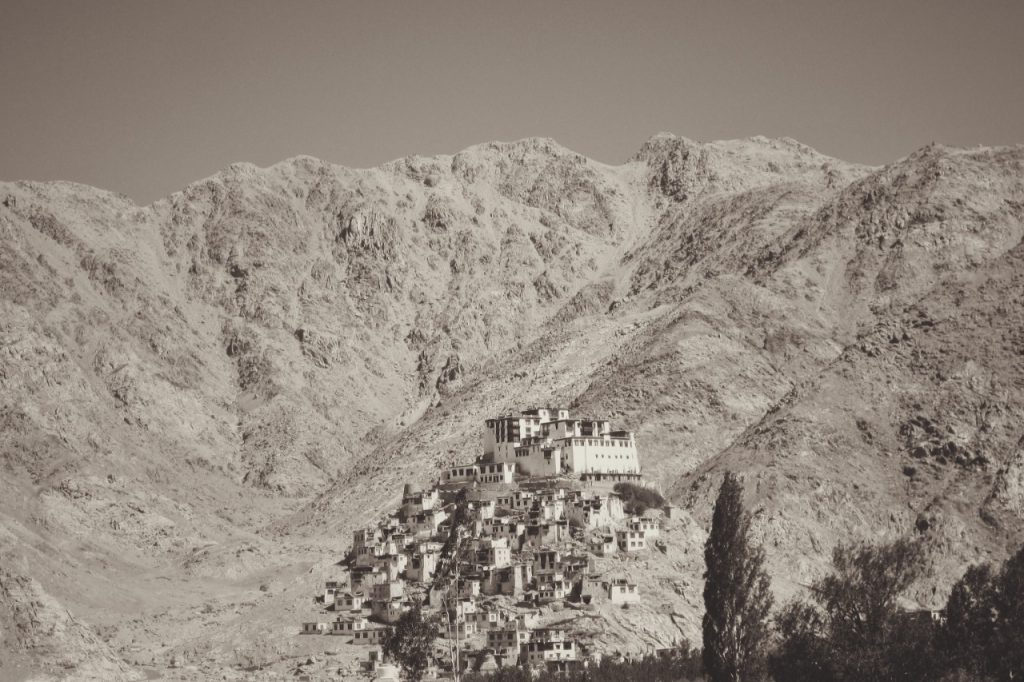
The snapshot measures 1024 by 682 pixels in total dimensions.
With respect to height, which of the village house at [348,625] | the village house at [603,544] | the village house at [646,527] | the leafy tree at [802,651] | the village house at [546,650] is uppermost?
the village house at [646,527]

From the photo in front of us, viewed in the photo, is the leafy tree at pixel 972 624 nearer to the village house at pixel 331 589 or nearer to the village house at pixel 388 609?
the village house at pixel 388 609

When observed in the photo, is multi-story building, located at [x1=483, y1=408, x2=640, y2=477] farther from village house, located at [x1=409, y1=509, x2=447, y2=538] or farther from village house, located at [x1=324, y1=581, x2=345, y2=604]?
village house, located at [x1=324, y1=581, x2=345, y2=604]

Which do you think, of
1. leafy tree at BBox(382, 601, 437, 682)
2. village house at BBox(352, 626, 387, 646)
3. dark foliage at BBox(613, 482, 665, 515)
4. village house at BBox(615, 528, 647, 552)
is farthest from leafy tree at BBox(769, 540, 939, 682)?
dark foliage at BBox(613, 482, 665, 515)

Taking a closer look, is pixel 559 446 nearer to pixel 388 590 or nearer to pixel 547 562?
pixel 547 562

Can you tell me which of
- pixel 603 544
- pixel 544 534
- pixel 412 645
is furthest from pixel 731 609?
pixel 544 534

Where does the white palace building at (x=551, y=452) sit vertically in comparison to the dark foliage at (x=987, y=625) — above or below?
above

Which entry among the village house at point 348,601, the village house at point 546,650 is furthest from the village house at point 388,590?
the village house at point 546,650
